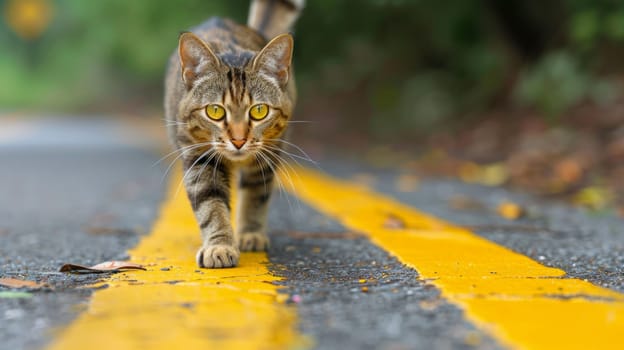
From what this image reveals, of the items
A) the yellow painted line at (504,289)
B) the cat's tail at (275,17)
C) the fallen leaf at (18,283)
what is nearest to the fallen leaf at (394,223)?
the yellow painted line at (504,289)

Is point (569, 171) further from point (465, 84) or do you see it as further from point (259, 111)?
point (465, 84)

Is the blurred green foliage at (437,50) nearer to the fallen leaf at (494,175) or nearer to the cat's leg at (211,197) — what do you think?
the fallen leaf at (494,175)

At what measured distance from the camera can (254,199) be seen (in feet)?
14.5

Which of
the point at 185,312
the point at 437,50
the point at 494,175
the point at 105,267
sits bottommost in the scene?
the point at 185,312

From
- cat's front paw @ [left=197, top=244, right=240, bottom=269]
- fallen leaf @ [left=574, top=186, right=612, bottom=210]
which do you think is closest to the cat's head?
cat's front paw @ [left=197, top=244, right=240, bottom=269]

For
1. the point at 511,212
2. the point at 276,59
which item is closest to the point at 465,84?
the point at 511,212

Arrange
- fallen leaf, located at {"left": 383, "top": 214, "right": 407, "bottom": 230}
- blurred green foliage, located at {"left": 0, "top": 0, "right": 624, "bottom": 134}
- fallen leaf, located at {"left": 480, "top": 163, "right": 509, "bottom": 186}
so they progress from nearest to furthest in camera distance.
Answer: fallen leaf, located at {"left": 383, "top": 214, "right": 407, "bottom": 230}
fallen leaf, located at {"left": 480, "top": 163, "right": 509, "bottom": 186}
blurred green foliage, located at {"left": 0, "top": 0, "right": 624, "bottom": 134}

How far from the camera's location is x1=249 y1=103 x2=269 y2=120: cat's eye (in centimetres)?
397

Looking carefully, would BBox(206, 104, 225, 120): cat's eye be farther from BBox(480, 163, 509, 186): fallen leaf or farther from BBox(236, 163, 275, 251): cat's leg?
BBox(480, 163, 509, 186): fallen leaf

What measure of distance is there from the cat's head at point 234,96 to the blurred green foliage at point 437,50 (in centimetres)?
497

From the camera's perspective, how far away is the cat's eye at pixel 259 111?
156 inches

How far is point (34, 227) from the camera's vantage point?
16.1ft

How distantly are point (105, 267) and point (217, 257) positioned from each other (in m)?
0.46

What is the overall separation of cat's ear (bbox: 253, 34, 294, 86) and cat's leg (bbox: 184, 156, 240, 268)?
51 cm
